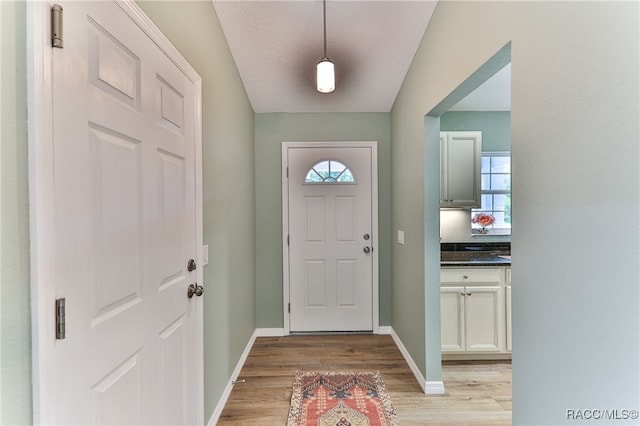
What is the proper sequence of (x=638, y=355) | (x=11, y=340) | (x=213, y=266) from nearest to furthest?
(x=11, y=340)
(x=638, y=355)
(x=213, y=266)

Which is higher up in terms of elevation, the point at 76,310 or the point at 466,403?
the point at 76,310

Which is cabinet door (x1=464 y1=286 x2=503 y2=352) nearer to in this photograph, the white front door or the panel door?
the white front door

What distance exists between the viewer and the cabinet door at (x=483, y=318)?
234 cm

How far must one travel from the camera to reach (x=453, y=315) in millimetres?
2352

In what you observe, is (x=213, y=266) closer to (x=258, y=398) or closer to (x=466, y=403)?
(x=258, y=398)

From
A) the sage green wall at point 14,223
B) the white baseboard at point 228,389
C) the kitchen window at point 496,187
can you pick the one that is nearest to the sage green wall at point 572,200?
the sage green wall at point 14,223

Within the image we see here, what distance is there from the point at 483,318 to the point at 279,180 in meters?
2.25

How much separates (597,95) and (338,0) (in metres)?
1.64

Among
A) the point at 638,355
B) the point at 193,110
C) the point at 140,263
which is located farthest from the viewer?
the point at 193,110

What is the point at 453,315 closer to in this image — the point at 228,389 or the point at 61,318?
the point at 228,389

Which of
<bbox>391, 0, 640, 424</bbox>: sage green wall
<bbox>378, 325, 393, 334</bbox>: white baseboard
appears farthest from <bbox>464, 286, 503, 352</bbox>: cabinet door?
<bbox>391, 0, 640, 424</bbox>: sage green wall

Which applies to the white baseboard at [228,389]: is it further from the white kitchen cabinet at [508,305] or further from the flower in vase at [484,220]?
the flower in vase at [484,220]

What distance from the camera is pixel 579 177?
0.87 metres

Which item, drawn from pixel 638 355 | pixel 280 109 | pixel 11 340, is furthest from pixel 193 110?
pixel 638 355
